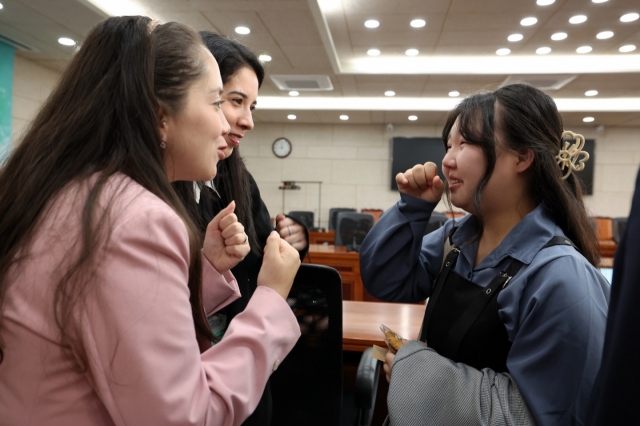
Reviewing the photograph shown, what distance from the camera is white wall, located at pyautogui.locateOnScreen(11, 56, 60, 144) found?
6.52m

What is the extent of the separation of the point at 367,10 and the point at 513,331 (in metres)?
4.40

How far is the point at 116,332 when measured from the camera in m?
0.60

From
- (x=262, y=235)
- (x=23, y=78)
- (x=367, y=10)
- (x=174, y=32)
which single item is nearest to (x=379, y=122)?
(x=367, y=10)

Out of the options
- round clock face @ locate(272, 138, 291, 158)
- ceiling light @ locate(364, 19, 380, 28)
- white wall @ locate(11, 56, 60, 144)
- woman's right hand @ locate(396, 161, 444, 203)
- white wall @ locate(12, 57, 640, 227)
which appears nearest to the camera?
woman's right hand @ locate(396, 161, 444, 203)

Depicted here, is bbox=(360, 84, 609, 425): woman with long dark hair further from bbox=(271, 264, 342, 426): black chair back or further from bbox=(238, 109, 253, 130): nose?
bbox=(238, 109, 253, 130): nose

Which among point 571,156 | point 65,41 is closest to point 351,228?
point 65,41

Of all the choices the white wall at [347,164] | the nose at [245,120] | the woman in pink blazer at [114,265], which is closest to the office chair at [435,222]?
the nose at [245,120]

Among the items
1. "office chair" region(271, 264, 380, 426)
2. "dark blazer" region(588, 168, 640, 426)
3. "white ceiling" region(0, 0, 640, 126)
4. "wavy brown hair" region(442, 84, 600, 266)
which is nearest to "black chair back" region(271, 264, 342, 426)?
"office chair" region(271, 264, 380, 426)

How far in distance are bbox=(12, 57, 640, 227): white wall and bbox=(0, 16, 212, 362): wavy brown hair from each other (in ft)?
31.4

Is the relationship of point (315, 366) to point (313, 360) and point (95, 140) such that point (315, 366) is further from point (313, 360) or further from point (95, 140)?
point (95, 140)

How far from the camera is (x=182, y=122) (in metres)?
0.82

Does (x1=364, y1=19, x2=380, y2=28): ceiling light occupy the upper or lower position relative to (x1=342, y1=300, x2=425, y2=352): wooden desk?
upper

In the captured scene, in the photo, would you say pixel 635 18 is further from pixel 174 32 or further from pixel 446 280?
pixel 174 32

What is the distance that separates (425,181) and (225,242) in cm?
63
